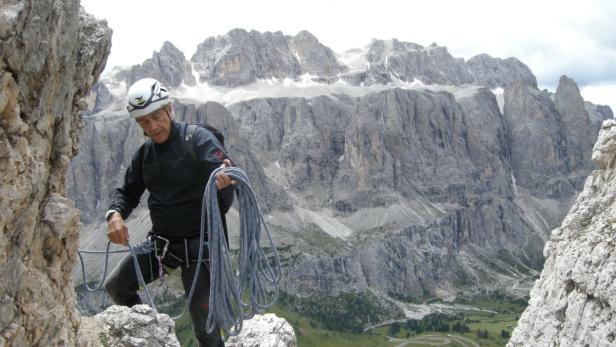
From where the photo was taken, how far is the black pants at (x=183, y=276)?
9.26 meters

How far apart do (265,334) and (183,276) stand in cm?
450

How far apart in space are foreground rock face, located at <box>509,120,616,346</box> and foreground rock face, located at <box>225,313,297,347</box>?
8.48 meters

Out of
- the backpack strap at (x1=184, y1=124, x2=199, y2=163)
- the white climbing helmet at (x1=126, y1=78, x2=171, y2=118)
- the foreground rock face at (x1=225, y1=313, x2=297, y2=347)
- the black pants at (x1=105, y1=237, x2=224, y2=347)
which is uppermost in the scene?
the white climbing helmet at (x1=126, y1=78, x2=171, y2=118)

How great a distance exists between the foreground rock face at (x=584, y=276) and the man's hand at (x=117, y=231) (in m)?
12.7

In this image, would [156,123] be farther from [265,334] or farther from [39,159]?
[265,334]

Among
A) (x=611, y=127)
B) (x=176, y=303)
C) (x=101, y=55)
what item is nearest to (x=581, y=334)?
(x=611, y=127)

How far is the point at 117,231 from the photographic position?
9.09 meters

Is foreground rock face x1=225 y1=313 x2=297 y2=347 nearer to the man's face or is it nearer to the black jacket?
the black jacket

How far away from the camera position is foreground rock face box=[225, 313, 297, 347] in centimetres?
1316

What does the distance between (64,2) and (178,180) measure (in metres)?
2.96

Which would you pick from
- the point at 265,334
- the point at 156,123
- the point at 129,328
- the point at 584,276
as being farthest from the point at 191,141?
the point at 584,276

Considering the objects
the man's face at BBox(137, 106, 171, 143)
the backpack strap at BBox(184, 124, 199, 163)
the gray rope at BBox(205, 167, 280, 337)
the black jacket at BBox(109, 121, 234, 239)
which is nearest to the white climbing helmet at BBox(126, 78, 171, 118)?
the man's face at BBox(137, 106, 171, 143)

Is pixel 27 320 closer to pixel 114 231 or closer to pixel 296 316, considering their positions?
pixel 114 231

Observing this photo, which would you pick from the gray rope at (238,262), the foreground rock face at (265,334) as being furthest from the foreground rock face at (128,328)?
the foreground rock face at (265,334)
